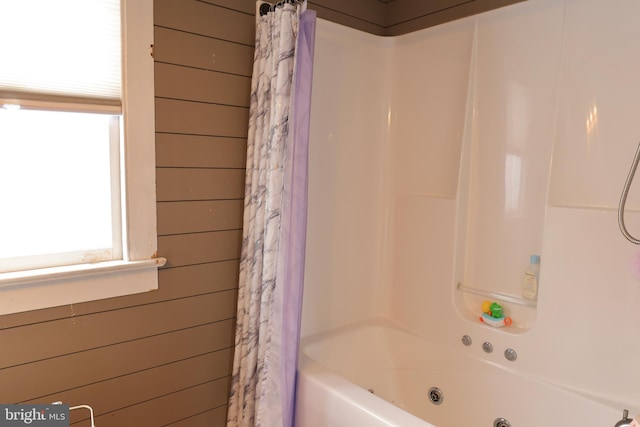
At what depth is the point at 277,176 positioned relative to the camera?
1.56m

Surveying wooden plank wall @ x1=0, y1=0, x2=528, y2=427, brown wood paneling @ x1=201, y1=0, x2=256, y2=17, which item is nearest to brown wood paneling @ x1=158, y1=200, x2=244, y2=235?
wooden plank wall @ x1=0, y1=0, x2=528, y2=427

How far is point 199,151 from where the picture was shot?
168 centimetres

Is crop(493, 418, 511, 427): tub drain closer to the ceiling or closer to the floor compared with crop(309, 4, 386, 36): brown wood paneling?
closer to the floor

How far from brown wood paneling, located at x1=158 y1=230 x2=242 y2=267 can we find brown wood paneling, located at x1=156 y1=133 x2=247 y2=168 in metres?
0.28

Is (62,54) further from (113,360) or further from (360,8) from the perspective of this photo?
(360,8)

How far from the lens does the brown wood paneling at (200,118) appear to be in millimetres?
1582

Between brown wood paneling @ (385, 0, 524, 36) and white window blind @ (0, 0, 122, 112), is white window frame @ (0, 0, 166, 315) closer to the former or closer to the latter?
white window blind @ (0, 0, 122, 112)

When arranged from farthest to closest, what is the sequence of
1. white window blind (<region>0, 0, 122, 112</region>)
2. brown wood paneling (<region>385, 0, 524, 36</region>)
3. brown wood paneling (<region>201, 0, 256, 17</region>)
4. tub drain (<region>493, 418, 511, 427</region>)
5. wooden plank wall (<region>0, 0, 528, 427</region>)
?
brown wood paneling (<region>385, 0, 524, 36</region>), tub drain (<region>493, 418, 511, 427</region>), brown wood paneling (<region>201, 0, 256, 17</region>), wooden plank wall (<region>0, 0, 528, 427</region>), white window blind (<region>0, 0, 122, 112</region>)

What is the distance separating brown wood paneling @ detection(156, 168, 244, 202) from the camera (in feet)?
5.30

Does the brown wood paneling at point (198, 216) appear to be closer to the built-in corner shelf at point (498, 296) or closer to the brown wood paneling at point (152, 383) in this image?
the brown wood paneling at point (152, 383)

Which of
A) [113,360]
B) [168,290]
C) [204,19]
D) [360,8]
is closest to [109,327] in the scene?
[113,360]

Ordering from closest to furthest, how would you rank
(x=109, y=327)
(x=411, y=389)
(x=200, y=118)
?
(x=109, y=327) → (x=200, y=118) → (x=411, y=389)

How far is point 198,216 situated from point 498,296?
53.8 inches

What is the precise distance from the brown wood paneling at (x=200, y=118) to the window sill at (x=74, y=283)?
508 mm
